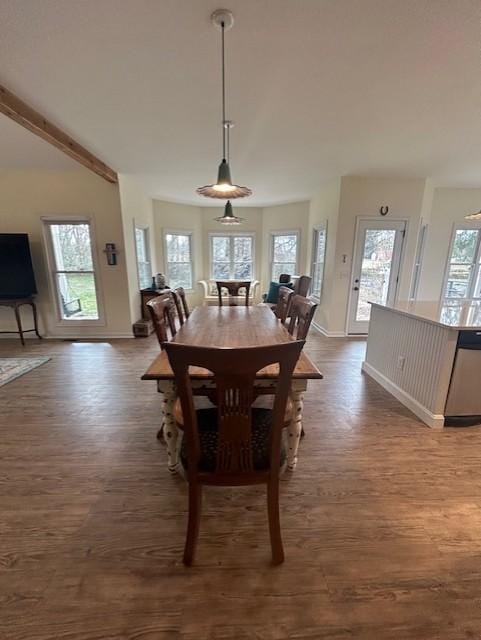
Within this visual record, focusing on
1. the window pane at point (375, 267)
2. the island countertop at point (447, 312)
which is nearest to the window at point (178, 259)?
the window pane at point (375, 267)

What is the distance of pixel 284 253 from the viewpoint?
6625 millimetres

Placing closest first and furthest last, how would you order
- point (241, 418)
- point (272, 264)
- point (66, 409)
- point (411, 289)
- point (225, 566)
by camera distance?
point (241, 418) → point (225, 566) → point (66, 409) → point (411, 289) → point (272, 264)

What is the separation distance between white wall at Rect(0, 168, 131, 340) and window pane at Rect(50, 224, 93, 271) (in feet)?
0.54

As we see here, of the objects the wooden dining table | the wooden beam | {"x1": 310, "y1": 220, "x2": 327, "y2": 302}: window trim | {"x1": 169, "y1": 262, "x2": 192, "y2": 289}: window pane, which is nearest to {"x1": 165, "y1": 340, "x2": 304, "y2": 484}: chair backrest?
the wooden dining table

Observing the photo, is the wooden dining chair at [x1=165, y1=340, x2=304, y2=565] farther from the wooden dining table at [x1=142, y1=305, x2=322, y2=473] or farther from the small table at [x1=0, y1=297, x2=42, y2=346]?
the small table at [x1=0, y1=297, x2=42, y2=346]

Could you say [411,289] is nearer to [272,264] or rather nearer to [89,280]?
[272,264]

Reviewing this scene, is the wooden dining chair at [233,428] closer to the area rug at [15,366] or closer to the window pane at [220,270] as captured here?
the area rug at [15,366]

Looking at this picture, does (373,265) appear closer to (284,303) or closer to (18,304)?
(284,303)

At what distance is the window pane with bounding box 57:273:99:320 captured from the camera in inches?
180

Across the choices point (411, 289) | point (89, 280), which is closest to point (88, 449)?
point (89, 280)

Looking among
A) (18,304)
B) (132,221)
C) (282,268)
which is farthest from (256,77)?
(282,268)

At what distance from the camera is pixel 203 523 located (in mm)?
1482

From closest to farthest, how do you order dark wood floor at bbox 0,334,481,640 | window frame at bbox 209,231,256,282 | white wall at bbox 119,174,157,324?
dark wood floor at bbox 0,334,481,640, white wall at bbox 119,174,157,324, window frame at bbox 209,231,256,282

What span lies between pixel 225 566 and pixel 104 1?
2750 millimetres
